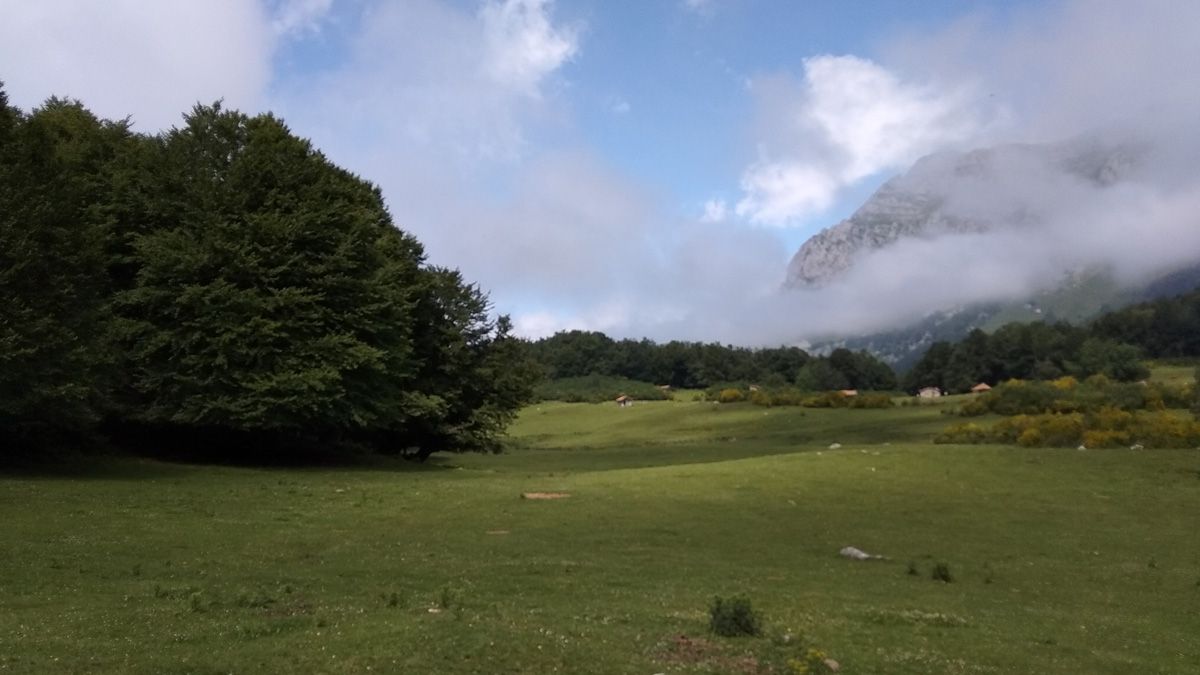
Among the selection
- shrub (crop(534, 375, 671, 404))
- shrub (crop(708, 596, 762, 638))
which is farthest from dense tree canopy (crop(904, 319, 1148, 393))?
shrub (crop(708, 596, 762, 638))

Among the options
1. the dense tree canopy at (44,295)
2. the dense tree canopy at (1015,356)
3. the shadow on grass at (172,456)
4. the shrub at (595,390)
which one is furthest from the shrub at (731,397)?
the dense tree canopy at (44,295)

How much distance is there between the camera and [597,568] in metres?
18.5

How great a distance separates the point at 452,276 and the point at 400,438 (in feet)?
35.5

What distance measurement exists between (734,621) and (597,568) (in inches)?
277

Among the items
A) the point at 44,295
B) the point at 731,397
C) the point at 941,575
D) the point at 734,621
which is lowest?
the point at 941,575

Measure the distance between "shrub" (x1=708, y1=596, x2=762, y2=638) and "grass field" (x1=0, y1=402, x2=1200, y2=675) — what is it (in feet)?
0.87

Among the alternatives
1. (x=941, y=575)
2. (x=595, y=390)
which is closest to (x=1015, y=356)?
(x=595, y=390)

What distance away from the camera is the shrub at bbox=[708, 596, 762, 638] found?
11.8 meters

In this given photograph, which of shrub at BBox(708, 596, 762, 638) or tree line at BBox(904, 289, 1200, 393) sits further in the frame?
tree line at BBox(904, 289, 1200, 393)

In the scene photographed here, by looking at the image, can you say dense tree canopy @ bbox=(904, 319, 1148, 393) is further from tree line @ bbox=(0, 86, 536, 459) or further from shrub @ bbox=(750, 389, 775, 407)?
tree line @ bbox=(0, 86, 536, 459)

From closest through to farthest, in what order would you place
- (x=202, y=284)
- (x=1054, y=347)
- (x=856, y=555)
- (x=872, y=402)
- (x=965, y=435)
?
(x=856, y=555) < (x=202, y=284) < (x=965, y=435) < (x=872, y=402) < (x=1054, y=347)

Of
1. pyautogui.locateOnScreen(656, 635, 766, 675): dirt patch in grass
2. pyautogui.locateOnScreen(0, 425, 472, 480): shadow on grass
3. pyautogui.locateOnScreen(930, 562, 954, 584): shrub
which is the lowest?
pyautogui.locateOnScreen(930, 562, 954, 584): shrub

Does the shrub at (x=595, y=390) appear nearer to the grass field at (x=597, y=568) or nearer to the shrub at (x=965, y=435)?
the shrub at (x=965, y=435)

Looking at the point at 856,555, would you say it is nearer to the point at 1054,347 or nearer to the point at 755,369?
the point at 1054,347
